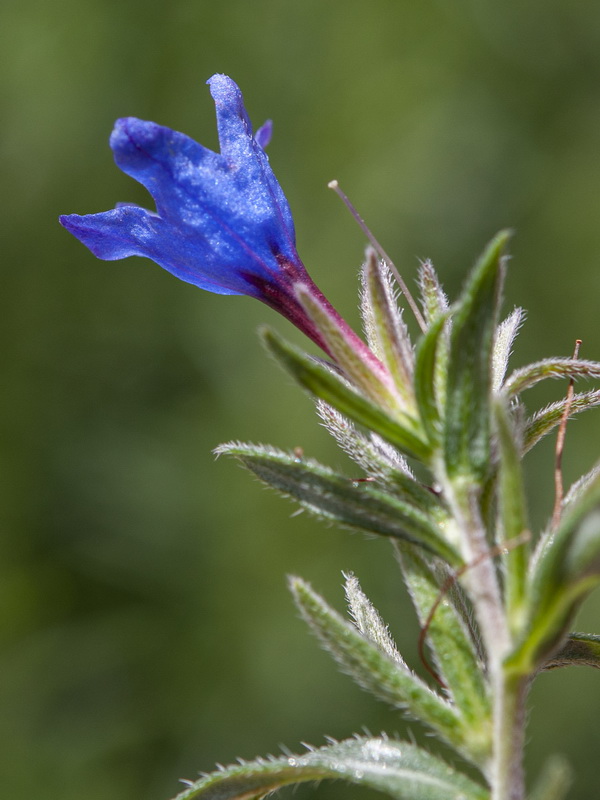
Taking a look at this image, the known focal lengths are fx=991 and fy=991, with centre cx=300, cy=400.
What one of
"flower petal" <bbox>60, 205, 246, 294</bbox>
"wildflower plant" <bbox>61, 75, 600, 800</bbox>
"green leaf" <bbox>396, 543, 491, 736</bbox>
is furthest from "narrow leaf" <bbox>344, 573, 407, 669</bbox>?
"flower petal" <bbox>60, 205, 246, 294</bbox>

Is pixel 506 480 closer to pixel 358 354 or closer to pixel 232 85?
pixel 358 354

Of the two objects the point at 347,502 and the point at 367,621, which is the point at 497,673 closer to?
the point at 347,502

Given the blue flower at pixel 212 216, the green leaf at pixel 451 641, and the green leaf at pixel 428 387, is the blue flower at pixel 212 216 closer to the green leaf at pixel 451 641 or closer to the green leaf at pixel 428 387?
the green leaf at pixel 428 387

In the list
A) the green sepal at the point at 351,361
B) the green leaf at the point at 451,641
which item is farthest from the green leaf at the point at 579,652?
the green sepal at the point at 351,361

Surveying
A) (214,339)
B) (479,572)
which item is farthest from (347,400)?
(214,339)

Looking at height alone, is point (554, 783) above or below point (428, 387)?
below

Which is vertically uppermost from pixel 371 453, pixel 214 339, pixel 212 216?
pixel 214 339

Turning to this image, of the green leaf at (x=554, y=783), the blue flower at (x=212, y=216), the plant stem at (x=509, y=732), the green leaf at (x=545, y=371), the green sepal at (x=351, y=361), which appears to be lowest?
the green leaf at (x=554, y=783)
